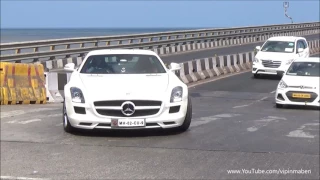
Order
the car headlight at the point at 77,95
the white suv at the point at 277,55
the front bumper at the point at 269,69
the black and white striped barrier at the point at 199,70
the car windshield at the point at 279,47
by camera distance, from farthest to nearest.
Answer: the car windshield at the point at 279,47
the white suv at the point at 277,55
the front bumper at the point at 269,69
the black and white striped barrier at the point at 199,70
the car headlight at the point at 77,95

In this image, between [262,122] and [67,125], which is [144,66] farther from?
[262,122]

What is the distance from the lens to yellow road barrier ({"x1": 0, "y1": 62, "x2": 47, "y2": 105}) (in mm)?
15242

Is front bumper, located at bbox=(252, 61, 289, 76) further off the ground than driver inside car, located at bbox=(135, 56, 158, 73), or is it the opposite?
driver inside car, located at bbox=(135, 56, 158, 73)

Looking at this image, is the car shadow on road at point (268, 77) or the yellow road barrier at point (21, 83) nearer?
the yellow road barrier at point (21, 83)

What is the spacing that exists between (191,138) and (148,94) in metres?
1.08

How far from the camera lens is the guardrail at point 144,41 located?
96.1ft

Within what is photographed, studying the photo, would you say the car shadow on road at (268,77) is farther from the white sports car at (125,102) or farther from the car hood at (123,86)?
the car hood at (123,86)

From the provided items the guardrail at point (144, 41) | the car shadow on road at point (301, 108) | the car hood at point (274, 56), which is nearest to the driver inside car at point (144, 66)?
the car shadow on road at point (301, 108)

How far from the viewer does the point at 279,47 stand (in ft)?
87.6

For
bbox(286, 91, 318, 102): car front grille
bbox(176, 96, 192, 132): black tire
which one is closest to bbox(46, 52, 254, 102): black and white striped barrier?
bbox(286, 91, 318, 102): car front grille

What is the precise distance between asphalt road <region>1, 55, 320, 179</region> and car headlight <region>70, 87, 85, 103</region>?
0.64 m

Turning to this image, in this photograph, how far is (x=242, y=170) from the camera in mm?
7922

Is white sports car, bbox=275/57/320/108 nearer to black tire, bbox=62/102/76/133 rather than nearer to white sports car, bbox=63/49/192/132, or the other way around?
white sports car, bbox=63/49/192/132

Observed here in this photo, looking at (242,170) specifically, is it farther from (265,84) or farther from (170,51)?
(170,51)
